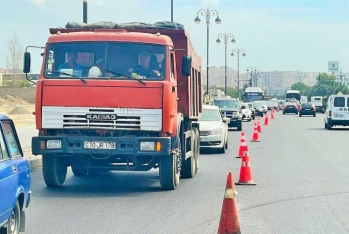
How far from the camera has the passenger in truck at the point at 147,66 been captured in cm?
1359

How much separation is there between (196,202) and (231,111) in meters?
28.4

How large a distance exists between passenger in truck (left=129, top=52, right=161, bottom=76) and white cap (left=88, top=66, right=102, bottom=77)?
557mm

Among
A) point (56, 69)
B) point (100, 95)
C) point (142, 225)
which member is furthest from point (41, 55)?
point (142, 225)

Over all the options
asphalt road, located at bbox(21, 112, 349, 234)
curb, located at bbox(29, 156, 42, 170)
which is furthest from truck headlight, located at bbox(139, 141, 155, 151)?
curb, located at bbox(29, 156, 42, 170)

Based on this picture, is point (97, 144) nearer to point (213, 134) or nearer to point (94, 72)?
point (94, 72)

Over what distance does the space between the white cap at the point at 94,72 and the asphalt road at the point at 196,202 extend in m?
2.07

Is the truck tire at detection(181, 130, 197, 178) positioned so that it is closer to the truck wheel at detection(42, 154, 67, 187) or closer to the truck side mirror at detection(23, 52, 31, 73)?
the truck wheel at detection(42, 154, 67, 187)

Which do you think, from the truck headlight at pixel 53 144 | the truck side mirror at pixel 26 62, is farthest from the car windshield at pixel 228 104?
the truck headlight at pixel 53 144

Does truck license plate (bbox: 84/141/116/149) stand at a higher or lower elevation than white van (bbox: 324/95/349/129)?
higher

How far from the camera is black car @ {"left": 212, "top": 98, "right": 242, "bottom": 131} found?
40.8 m

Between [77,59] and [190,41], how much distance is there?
2.93 m

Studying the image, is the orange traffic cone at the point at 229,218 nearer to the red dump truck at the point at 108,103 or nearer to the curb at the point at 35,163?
the red dump truck at the point at 108,103

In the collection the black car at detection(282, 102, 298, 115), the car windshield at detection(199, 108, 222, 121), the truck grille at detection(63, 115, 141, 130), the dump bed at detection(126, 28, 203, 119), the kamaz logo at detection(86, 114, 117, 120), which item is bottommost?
the black car at detection(282, 102, 298, 115)

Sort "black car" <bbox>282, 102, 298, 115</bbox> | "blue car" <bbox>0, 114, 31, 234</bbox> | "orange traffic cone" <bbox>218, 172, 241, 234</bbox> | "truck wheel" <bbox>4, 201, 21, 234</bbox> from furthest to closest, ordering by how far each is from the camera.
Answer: "black car" <bbox>282, 102, 298, 115</bbox>, "orange traffic cone" <bbox>218, 172, 241, 234</bbox>, "truck wheel" <bbox>4, 201, 21, 234</bbox>, "blue car" <bbox>0, 114, 31, 234</bbox>
